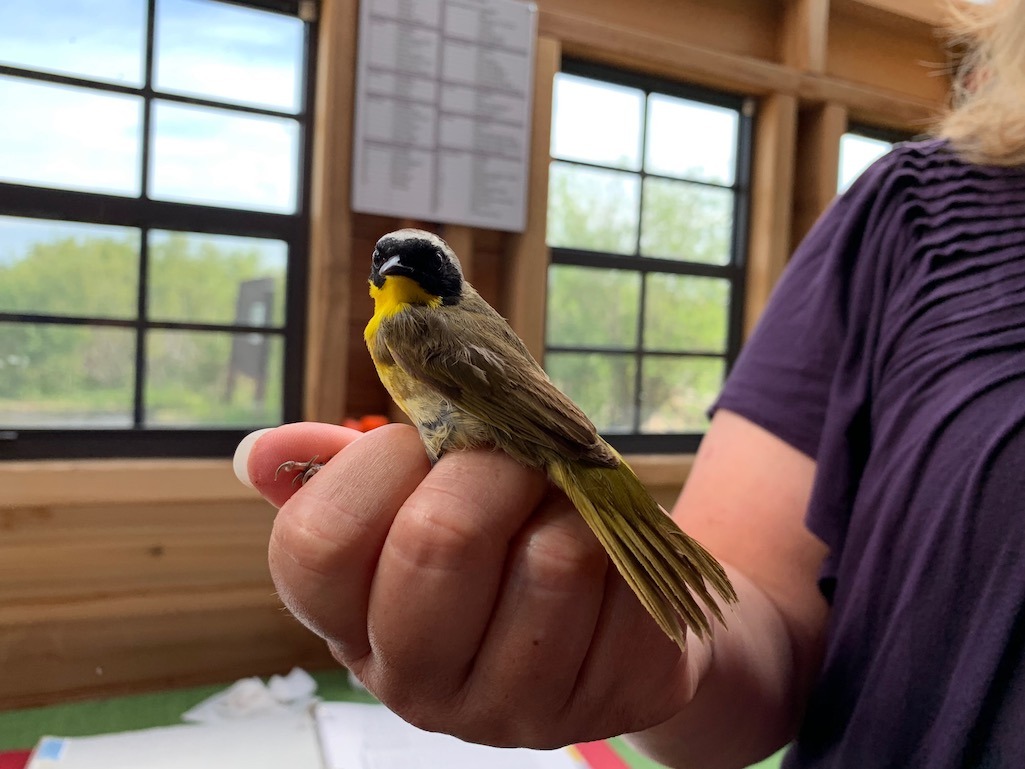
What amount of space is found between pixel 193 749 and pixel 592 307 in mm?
1636

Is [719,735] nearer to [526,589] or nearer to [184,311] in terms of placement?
[526,589]

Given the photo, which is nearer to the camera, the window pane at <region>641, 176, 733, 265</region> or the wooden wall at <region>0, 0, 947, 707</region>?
the wooden wall at <region>0, 0, 947, 707</region>

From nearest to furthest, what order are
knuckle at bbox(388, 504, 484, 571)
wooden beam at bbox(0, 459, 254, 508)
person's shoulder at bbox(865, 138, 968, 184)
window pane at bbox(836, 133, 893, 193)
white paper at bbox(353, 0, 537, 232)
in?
knuckle at bbox(388, 504, 484, 571) < person's shoulder at bbox(865, 138, 968, 184) < wooden beam at bbox(0, 459, 254, 508) < white paper at bbox(353, 0, 537, 232) < window pane at bbox(836, 133, 893, 193)

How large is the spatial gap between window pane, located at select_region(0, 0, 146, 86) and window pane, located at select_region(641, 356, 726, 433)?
1725 mm

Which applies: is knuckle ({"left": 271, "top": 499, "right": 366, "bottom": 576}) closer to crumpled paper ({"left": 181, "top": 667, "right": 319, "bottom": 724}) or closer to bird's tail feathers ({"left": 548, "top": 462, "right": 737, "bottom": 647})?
bird's tail feathers ({"left": 548, "top": 462, "right": 737, "bottom": 647})

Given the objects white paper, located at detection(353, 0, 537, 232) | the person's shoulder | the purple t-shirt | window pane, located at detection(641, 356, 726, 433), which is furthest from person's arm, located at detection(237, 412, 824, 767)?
window pane, located at detection(641, 356, 726, 433)

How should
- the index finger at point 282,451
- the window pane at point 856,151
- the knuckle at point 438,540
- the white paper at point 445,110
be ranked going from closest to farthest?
the knuckle at point 438,540 < the index finger at point 282,451 < the white paper at point 445,110 < the window pane at point 856,151

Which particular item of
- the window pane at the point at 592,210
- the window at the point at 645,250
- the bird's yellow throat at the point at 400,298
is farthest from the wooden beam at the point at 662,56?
the bird's yellow throat at the point at 400,298

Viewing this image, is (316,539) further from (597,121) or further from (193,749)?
(597,121)

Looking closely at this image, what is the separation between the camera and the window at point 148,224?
1641 millimetres

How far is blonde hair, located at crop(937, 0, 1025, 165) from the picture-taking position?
79cm

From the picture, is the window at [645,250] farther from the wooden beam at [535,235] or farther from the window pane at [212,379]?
the window pane at [212,379]

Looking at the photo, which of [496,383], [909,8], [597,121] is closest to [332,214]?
[597,121]

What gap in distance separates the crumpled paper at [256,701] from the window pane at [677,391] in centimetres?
138
